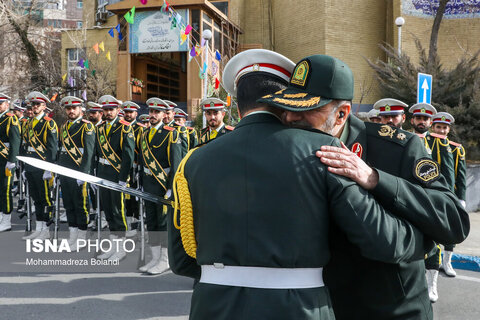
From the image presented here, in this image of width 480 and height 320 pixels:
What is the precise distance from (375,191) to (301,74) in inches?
19.3

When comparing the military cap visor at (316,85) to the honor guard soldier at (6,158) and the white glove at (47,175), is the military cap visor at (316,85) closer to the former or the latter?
the white glove at (47,175)

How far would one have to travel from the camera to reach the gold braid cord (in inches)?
71.1

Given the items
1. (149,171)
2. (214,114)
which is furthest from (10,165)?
(214,114)

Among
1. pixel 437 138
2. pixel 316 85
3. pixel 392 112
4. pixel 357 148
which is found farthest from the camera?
pixel 437 138

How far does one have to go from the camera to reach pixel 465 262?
6.26m

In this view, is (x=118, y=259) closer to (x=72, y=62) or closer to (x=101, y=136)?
(x=101, y=136)

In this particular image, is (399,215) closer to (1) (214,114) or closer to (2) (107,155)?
(1) (214,114)

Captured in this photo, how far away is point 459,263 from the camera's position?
631 cm

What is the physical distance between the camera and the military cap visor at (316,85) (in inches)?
65.4

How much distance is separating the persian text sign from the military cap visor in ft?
58.5

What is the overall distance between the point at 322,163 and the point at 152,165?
4896mm

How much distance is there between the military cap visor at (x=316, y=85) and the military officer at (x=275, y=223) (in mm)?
15

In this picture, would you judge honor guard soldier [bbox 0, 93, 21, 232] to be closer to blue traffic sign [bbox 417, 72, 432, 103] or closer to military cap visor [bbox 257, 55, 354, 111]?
blue traffic sign [bbox 417, 72, 432, 103]

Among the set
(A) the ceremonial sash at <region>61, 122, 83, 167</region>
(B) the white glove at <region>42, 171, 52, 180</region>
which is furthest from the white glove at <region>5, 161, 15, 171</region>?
(A) the ceremonial sash at <region>61, 122, 83, 167</region>
